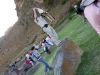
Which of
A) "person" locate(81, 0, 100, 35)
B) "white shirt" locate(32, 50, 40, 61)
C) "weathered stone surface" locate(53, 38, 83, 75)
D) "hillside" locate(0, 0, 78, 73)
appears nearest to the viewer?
"person" locate(81, 0, 100, 35)

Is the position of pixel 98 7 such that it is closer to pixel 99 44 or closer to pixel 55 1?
pixel 99 44

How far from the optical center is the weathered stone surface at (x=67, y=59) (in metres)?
9.49

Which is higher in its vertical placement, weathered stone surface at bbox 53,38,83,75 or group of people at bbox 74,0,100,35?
group of people at bbox 74,0,100,35

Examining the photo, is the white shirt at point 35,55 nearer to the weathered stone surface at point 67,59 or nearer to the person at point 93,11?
the weathered stone surface at point 67,59

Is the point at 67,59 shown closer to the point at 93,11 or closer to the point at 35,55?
the point at 93,11

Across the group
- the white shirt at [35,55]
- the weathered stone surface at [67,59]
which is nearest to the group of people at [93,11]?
the weathered stone surface at [67,59]

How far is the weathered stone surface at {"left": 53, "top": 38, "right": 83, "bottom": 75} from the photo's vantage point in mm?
9493

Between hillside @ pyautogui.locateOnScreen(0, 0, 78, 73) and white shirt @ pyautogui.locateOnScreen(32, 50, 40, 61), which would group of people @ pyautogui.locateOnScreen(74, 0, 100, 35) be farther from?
hillside @ pyautogui.locateOnScreen(0, 0, 78, 73)

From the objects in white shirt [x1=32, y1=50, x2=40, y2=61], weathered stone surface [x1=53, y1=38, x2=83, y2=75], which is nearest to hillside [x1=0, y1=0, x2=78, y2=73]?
white shirt [x1=32, y1=50, x2=40, y2=61]

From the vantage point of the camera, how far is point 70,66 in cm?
968

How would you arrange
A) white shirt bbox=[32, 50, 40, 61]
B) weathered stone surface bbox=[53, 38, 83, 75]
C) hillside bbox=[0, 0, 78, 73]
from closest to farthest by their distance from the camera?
weathered stone surface bbox=[53, 38, 83, 75], white shirt bbox=[32, 50, 40, 61], hillside bbox=[0, 0, 78, 73]

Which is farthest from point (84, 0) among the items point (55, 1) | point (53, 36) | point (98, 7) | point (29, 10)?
point (29, 10)

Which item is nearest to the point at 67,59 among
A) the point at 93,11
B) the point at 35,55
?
the point at 93,11

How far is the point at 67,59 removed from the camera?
9.79m
